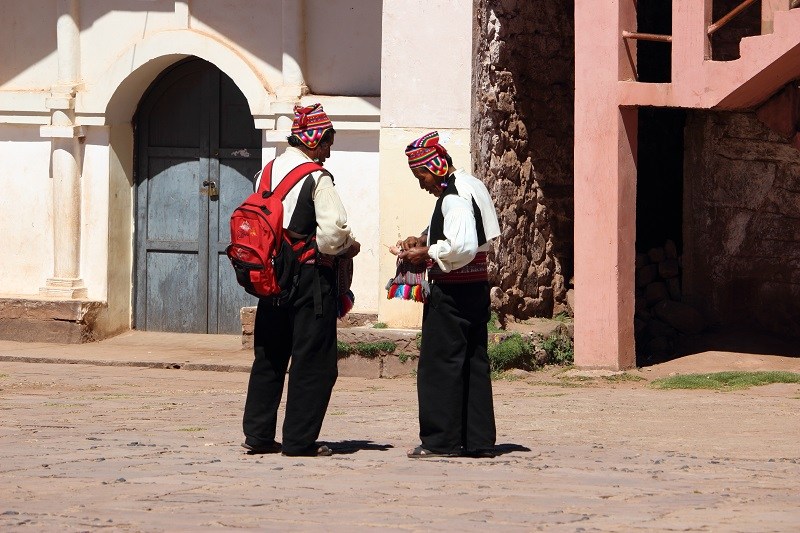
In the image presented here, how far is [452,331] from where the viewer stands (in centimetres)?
759

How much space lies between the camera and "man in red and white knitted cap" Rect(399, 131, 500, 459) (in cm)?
758

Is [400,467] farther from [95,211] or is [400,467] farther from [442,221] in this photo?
[95,211]

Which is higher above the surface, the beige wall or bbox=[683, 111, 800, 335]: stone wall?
the beige wall

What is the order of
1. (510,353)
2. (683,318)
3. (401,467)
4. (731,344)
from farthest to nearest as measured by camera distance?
(683,318), (731,344), (510,353), (401,467)

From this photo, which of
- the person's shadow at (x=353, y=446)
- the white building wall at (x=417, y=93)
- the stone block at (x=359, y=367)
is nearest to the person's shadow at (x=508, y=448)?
the person's shadow at (x=353, y=446)

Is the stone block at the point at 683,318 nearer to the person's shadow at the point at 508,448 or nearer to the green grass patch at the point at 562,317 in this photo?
the green grass patch at the point at 562,317

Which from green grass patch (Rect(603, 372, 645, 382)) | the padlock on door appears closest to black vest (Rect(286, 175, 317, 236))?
green grass patch (Rect(603, 372, 645, 382))

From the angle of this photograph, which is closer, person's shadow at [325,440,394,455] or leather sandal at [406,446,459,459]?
leather sandal at [406,446,459,459]

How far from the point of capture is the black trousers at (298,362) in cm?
756

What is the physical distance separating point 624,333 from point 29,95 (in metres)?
5.84

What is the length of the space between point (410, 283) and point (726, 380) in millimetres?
4333

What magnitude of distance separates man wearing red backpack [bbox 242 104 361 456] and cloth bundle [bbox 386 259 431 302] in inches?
10.3

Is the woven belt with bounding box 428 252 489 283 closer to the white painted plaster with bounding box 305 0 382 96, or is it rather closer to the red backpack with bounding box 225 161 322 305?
the red backpack with bounding box 225 161 322 305

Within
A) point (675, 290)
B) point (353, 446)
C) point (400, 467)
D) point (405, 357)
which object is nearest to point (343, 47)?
point (405, 357)
